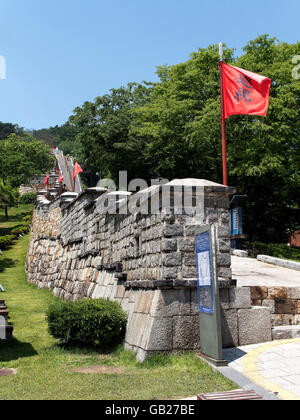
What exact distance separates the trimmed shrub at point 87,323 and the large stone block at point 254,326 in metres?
1.91

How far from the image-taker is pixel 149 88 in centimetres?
3519

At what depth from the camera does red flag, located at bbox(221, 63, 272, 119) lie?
1213 centimetres

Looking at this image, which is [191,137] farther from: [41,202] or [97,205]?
[97,205]

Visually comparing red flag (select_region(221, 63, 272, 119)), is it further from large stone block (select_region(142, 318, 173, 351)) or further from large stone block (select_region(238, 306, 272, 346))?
large stone block (select_region(142, 318, 173, 351))

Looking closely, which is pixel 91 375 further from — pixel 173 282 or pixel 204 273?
pixel 204 273

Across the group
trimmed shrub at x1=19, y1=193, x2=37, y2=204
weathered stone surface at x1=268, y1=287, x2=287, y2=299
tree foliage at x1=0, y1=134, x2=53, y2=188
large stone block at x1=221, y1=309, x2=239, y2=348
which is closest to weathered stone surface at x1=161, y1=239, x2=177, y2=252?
large stone block at x1=221, y1=309, x2=239, y2=348

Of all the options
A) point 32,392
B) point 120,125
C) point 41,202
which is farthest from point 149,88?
point 32,392

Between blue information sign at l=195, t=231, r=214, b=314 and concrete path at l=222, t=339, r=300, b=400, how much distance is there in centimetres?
75

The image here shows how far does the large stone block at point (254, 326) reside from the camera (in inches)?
245

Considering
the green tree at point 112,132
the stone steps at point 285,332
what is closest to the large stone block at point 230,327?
the stone steps at point 285,332

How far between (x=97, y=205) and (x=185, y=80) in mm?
16580

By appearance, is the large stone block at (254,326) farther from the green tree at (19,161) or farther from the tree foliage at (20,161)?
the tree foliage at (20,161)

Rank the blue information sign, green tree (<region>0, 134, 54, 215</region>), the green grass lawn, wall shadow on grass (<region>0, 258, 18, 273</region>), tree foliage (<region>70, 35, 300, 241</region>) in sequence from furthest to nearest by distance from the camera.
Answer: green tree (<region>0, 134, 54, 215</region>) → wall shadow on grass (<region>0, 258, 18, 273</region>) → tree foliage (<region>70, 35, 300, 241</region>) → the blue information sign → the green grass lawn

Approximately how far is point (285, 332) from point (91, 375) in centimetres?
312
